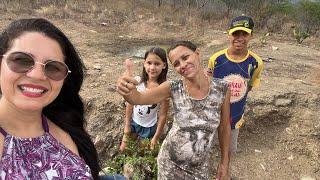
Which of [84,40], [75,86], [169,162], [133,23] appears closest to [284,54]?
[84,40]

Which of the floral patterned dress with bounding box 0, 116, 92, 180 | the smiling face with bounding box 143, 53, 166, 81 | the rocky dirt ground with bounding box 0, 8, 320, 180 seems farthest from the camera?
the rocky dirt ground with bounding box 0, 8, 320, 180

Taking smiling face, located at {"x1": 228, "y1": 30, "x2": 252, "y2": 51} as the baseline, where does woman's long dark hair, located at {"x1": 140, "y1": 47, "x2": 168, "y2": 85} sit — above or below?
below

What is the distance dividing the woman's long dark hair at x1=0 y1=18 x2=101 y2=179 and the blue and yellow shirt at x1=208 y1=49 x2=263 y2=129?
1447 mm

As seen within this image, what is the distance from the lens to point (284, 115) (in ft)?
14.3

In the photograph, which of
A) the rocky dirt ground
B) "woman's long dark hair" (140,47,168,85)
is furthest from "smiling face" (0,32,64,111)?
the rocky dirt ground

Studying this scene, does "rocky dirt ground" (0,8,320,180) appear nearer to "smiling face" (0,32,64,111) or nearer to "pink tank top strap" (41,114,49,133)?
"pink tank top strap" (41,114,49,133)

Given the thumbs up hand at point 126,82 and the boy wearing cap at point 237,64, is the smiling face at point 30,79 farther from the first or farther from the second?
the boy wearing cap at point 237,64

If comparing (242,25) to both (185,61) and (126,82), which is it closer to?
(185,61)

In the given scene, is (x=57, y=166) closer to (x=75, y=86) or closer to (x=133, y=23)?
(x=75, y=86)

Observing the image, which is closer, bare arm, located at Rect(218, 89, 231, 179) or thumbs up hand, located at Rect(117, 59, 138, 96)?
thumbs up hand, located at Rect(117, 59, 138, 96)

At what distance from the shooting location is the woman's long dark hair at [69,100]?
4.33 feet

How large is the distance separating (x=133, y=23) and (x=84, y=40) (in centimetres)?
282

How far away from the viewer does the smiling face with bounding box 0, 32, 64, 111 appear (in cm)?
125

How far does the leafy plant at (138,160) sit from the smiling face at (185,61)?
110 cm
